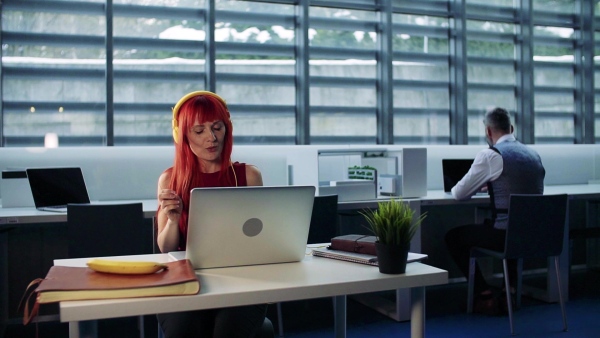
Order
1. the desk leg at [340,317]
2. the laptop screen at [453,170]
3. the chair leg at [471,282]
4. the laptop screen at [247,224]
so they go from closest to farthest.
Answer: the laptop screen at [247,224] → the desk leg at [340,317] → the chair leg at [471,282] → the laptop screen at [453,170]

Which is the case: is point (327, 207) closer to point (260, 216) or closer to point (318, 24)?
point (260, 216)

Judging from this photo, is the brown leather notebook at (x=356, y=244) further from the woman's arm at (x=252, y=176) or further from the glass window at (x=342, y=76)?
the glass window at (x=342, y=76)

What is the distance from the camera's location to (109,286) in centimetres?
159

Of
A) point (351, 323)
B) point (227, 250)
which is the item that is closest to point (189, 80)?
point (351, 323)

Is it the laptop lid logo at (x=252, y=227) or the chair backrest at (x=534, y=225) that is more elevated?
the laptop lid logo at (x=252, y=227)

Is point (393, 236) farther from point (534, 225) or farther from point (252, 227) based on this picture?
point (534, 225)

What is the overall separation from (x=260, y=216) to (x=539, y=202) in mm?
2715

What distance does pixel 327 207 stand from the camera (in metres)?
4.03

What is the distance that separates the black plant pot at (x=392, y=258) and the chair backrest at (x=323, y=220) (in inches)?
80.5

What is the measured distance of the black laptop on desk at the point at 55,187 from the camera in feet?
13.9

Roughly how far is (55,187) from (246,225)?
2.83 metres

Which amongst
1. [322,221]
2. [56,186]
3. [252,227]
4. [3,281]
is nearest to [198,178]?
[252,227]

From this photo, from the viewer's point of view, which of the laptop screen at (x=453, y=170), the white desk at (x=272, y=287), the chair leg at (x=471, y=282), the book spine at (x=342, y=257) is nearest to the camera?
Result: the white desk at (x=272, y=287)

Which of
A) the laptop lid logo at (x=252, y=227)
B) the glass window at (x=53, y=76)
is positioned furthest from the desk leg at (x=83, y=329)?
the glass window at (x=53, y=76)
